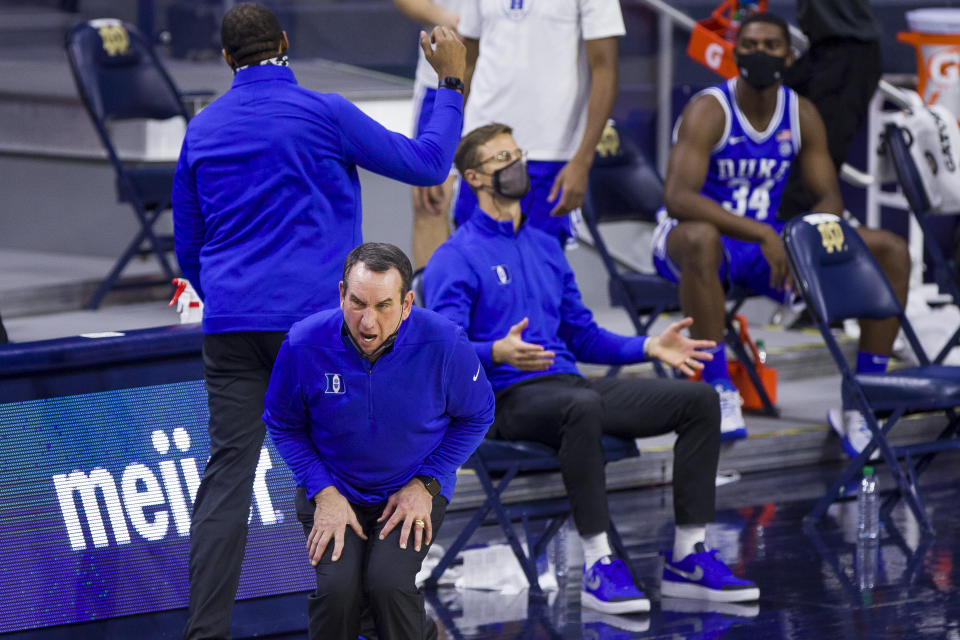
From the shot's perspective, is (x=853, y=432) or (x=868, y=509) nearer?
(x=868, y=509)

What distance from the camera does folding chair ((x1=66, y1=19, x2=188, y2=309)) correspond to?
7289 mm

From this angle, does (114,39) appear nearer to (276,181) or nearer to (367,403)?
(276,181)

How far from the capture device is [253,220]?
4105mm

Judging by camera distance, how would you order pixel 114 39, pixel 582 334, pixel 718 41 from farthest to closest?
1. pixel 718 41
2. pixel 114 39
3. pixel 582 334

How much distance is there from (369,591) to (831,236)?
2.99 m

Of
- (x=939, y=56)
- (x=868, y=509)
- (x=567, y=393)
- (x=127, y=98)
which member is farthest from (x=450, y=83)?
(x=939, y=56)

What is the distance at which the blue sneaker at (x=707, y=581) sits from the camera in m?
5.03

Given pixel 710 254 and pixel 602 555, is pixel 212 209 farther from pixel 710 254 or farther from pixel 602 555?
pixel 710 254

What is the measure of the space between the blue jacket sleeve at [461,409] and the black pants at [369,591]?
0.72 feet

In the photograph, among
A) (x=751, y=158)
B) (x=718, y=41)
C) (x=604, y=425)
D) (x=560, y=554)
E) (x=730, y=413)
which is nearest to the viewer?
(x=604, y=425)

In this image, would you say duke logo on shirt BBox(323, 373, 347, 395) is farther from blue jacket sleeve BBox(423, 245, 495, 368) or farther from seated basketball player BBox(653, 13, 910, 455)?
seated basketball player BBox(653, 13, 910, 455)

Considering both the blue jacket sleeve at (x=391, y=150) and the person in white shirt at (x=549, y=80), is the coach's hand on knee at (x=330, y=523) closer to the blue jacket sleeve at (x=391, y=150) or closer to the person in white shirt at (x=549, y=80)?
the blue jacket sleeve at (x=391, y=150)

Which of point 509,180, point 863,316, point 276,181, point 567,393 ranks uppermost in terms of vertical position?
point 276,181

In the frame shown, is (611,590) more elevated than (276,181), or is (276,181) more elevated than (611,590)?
(276,181)
